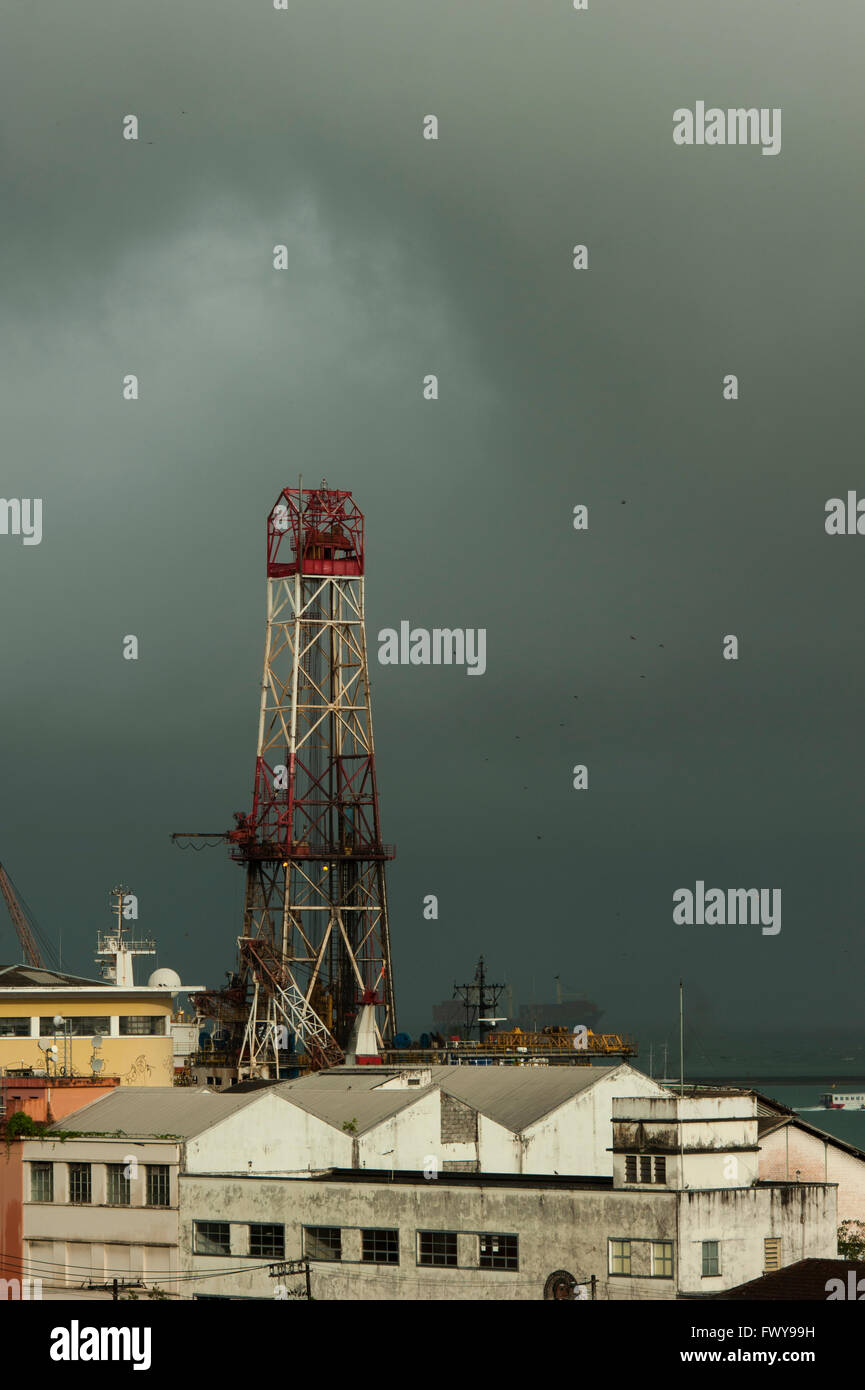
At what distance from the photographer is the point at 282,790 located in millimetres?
123250

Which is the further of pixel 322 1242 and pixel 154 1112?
pixel 154 1112

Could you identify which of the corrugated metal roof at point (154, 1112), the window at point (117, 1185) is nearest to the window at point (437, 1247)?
the corrugated metal roof at point (154, 1112)

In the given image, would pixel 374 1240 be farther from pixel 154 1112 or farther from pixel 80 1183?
pixel 154 1112

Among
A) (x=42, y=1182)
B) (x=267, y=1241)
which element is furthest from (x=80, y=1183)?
(x=267, y=1241)

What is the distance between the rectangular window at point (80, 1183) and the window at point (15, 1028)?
32.5 meters

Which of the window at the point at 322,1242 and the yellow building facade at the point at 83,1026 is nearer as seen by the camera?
the window at the point at 322,1242

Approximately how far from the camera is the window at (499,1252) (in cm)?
6538

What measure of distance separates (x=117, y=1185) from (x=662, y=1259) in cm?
2228

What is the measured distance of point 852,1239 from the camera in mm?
73375

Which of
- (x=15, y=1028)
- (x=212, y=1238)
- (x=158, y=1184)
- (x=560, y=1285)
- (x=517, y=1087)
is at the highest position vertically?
(x=15, y=1028)

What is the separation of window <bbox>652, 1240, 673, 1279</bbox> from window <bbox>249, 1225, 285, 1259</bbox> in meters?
14.2

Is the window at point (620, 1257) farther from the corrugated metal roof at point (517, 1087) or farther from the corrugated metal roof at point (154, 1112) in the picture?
the corrugated metal roof at point (517, 1087)

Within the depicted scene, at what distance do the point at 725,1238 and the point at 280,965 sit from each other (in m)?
60.7
